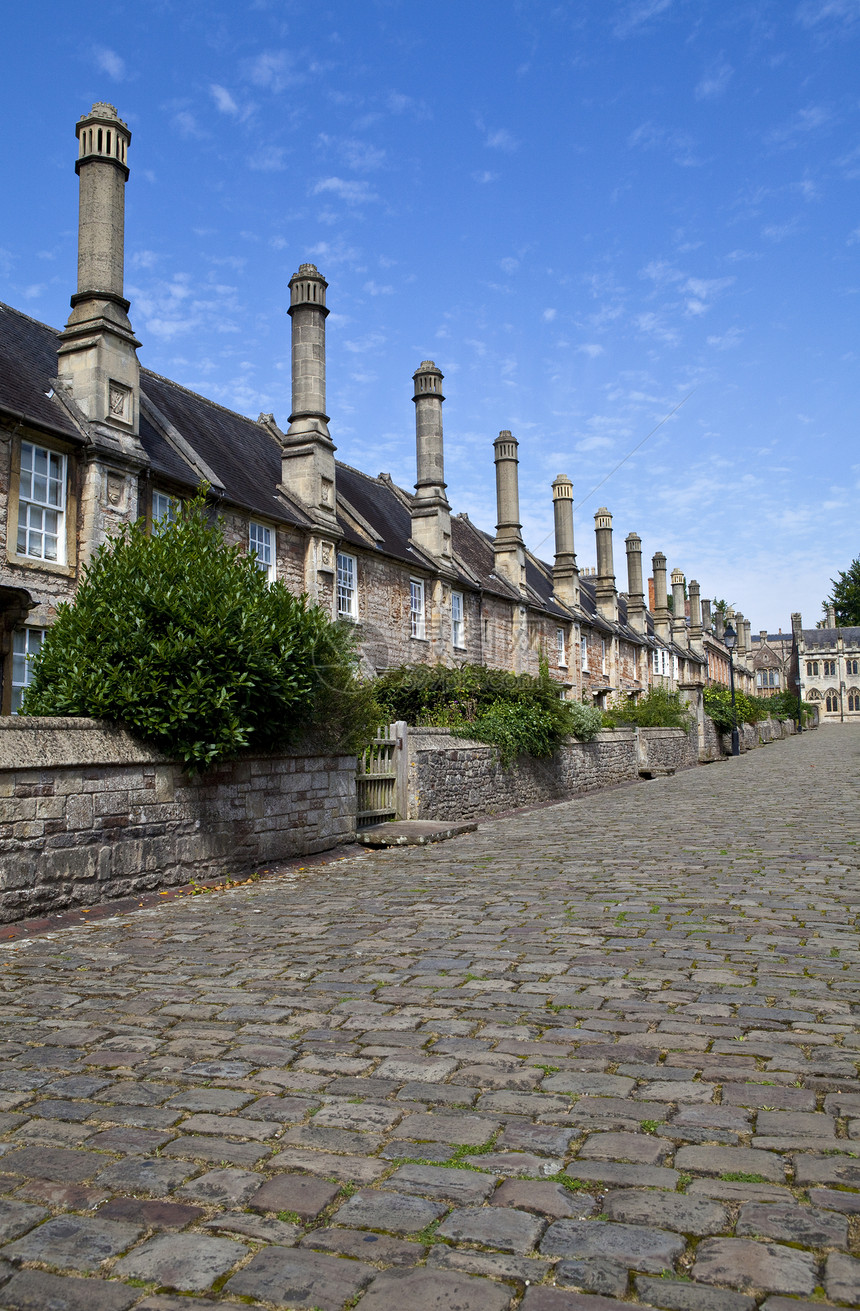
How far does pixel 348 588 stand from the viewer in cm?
2494

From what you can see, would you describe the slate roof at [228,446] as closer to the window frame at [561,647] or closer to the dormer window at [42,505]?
the dormer window at [42,505]

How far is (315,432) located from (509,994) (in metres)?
20.4

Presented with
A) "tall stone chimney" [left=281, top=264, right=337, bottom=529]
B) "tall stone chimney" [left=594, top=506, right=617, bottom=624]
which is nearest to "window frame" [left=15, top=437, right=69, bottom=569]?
"tall stone chimney" [left=281, top=264, right=337, bottom=529]

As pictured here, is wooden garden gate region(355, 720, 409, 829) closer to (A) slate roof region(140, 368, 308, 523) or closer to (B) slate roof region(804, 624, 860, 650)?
(A) slate roof region(140, 368, 308, 523)

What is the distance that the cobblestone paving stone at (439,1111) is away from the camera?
255cm

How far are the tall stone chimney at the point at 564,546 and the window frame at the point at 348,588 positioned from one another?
16.4 meters

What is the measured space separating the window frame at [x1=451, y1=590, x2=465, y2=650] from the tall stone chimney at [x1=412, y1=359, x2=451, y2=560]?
5.65 ft

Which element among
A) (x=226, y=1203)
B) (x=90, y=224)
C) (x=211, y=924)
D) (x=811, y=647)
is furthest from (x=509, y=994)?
(x=811, y=647)

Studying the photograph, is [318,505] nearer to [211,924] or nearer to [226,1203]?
[211,924]

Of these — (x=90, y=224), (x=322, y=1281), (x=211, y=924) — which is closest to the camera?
(x=322, y=1281)

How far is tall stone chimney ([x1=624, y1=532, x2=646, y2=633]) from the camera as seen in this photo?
5253 centimetres

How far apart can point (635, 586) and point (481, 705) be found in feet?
117

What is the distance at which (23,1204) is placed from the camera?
9.70 feet

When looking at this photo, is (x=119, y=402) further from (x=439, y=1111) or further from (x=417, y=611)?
(x=439, y=1111)
